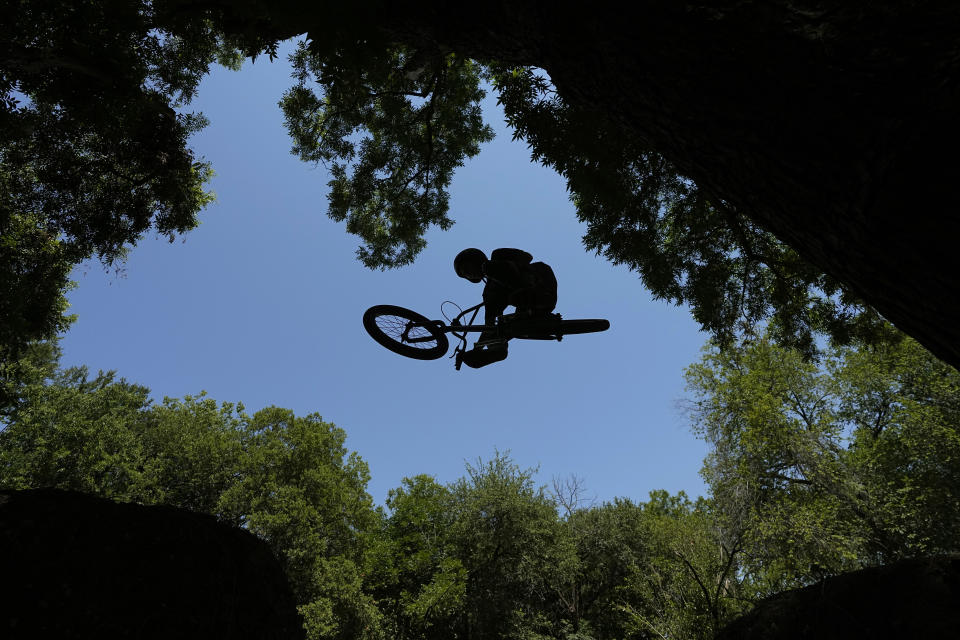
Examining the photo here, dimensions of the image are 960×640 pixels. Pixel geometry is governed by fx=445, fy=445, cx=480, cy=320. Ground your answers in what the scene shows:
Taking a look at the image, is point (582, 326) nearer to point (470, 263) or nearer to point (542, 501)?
point (470, 263)

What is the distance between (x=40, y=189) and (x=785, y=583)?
17.8 meters

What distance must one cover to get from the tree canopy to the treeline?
6.76 meters

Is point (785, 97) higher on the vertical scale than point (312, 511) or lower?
lower

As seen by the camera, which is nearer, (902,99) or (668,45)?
(902,99)

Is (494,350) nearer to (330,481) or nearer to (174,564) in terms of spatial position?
(174,564)

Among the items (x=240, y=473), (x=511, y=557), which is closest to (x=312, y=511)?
(x=240, y=473)

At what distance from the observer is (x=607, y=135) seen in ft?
18.2

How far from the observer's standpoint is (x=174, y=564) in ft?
11.1

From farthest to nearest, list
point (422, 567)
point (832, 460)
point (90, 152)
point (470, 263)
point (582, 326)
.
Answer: point (422, 567) → point (832, 460) → point (90, 152) → point (470, 263) → point (582, 326)

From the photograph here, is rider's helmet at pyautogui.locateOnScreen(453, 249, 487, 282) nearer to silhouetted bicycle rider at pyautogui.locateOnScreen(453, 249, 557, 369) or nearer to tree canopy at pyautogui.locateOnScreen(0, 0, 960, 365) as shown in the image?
silhouetted bicycle rider at pyautogui.locateOnScreen(453, 249, 557, 369)

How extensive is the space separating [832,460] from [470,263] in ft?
48.2

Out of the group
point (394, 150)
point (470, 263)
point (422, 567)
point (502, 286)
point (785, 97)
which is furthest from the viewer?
point (422, 567)

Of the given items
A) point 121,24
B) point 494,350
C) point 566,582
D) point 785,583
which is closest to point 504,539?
point 566,582

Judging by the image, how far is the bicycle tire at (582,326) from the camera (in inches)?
187
